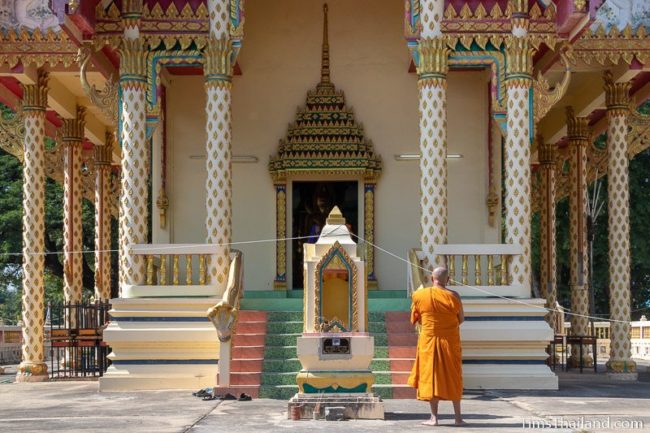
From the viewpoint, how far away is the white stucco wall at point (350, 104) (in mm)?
20422

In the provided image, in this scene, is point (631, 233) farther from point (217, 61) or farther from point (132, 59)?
point (132, 59)

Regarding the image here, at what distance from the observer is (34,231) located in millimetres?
19453

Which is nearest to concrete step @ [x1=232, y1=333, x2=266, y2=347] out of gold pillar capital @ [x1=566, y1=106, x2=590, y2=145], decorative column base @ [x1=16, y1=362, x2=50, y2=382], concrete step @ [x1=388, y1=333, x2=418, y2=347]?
concrete step @ [x1=388, y1=333, x2=418, y2=347]

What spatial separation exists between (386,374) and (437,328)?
3.26 m

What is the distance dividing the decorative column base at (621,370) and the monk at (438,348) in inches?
337

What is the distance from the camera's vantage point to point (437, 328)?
1183cm

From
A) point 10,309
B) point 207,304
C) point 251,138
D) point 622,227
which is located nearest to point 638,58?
point 622,227

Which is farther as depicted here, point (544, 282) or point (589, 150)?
point (544, 282)

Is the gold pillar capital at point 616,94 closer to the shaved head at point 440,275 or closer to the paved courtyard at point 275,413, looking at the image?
the paved courtyard at point 275,413

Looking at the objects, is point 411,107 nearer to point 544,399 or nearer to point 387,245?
point 387,245

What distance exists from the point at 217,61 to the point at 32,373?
20.4ft

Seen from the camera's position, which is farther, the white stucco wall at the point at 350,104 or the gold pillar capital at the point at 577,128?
the gold pillar capital at the point at 577,128

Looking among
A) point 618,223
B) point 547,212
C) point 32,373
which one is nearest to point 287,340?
point 32,373

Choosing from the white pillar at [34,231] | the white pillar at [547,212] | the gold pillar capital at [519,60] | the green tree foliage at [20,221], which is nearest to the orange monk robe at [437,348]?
the gold pillar capital at [519,60]
